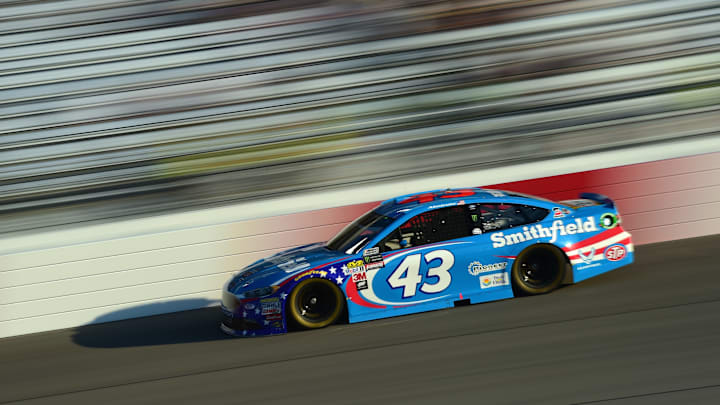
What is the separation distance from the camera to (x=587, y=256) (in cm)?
709

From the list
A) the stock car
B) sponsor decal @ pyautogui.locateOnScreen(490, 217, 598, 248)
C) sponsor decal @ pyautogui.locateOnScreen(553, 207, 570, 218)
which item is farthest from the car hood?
sponsor decal @ pyautogui.locateOnScreen(553, 207, 570, 218)

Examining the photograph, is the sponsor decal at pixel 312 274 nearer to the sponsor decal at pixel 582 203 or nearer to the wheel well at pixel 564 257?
the wheel well at pixel 564 257

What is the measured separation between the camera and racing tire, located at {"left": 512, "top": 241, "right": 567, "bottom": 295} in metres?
7.01

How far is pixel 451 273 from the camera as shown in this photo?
6.84 m

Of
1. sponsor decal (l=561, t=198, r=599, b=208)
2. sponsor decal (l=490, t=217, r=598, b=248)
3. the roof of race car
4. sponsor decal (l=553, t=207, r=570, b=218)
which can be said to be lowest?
sponsor decal (l=490, t=217, r=598, b=248)

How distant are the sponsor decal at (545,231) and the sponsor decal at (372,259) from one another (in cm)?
109

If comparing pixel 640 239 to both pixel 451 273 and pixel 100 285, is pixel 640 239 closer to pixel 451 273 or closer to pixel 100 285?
pixel 451 273

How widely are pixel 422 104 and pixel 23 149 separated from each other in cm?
574

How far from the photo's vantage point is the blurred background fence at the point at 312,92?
34.0 feet

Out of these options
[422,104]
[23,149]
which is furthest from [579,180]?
[23,149]

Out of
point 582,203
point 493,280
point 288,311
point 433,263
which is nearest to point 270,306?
point 288,311

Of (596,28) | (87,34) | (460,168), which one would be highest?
(87,34)

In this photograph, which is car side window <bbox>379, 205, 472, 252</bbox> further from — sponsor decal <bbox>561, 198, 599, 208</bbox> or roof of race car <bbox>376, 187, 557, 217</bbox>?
sponsor decal <bbox>561, 198, 599, 208</bbox>

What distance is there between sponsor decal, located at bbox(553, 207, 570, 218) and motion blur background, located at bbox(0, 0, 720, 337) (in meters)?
2.63
